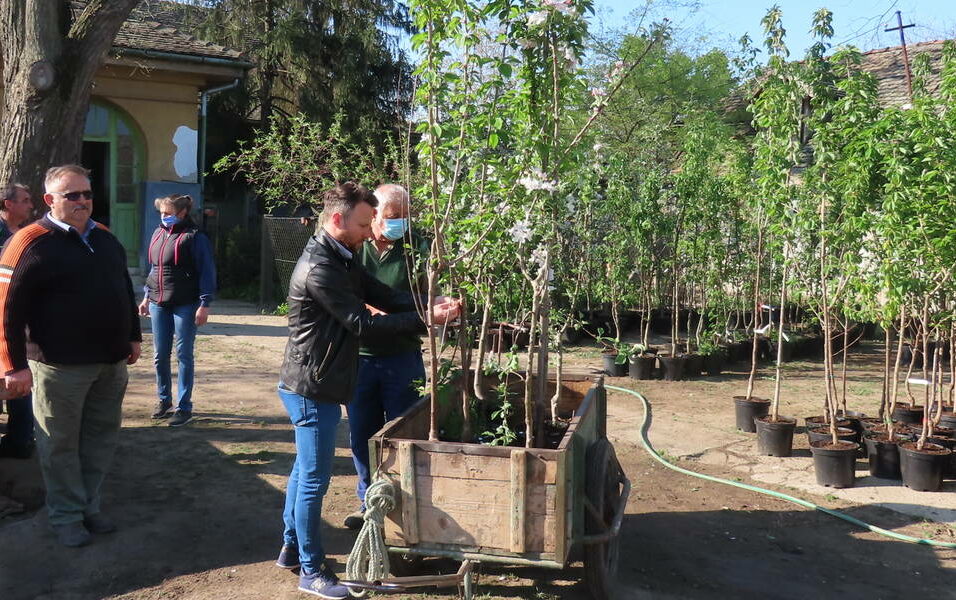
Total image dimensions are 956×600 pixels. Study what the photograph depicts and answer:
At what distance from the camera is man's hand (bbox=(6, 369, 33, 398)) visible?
4272 mm

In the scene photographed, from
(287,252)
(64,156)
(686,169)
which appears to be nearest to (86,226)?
(64,156)

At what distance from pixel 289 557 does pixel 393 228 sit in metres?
1.79

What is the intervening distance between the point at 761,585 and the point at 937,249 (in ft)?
9.24

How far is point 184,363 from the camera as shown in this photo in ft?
22.2

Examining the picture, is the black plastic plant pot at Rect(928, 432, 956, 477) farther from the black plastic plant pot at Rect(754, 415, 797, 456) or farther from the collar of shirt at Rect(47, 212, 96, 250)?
the collar of shirt at Rect(47, 212, 96, 250)

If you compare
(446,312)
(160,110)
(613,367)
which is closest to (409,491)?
(446,312)

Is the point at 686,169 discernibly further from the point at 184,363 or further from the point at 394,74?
the point at 394,74

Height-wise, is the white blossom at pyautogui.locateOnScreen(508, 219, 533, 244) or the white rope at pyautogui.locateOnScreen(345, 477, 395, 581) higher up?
the white blossom at pyautogui.locateOnScreen(508, 219, 533, 244)

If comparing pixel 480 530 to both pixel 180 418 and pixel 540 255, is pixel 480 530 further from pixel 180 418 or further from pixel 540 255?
pixel 180 418

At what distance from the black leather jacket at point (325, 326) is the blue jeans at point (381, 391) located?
0.73 m

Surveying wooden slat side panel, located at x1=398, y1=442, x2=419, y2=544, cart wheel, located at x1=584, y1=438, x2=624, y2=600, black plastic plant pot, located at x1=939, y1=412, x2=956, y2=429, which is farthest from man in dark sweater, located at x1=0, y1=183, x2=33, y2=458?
black plastic plant pot, located at x1=939, y1=412, x2=956, y2=429

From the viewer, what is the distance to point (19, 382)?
4293mm

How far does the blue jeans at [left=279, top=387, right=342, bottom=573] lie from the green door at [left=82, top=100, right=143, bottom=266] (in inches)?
473

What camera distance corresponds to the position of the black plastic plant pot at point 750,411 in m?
7.39
